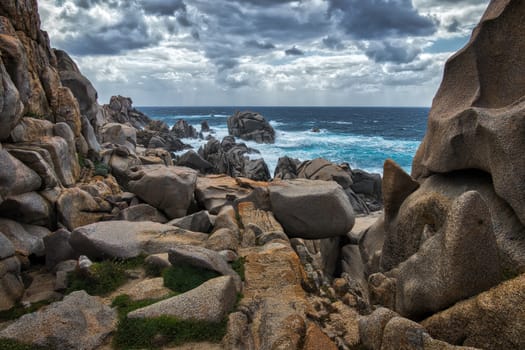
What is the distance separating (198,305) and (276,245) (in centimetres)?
496

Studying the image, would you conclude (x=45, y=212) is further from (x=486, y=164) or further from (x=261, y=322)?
(x=486, y=164)

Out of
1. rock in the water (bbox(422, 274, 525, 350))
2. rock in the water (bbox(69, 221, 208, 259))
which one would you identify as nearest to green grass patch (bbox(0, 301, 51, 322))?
rock in the water (bbox(69, 221, 208, 259))

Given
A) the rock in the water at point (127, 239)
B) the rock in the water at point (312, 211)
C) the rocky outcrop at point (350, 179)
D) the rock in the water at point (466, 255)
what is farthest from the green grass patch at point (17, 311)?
A: the rocky outcrop at point (350, 179)

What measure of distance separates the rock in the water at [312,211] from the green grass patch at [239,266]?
5.51 meters

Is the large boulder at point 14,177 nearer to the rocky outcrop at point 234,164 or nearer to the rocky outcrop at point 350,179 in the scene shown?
the rocky outcrop at point 350,179

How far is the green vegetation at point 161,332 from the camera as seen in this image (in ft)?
29.9

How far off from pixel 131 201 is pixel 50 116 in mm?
7347

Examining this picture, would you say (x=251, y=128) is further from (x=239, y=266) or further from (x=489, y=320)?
(x=489, y=320)

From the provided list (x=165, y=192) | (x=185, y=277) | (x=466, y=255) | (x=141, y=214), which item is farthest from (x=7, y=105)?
(x=466, y=255)

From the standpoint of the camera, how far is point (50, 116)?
2216cm

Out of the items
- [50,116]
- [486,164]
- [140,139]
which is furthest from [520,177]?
[140,139]

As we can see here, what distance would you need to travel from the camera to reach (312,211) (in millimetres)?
18391

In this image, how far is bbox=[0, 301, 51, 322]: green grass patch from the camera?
34.2 feet

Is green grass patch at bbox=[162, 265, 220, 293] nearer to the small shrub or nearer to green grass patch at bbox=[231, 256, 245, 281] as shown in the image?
green grass patch at bbox=[231, 256, 245, 281]
